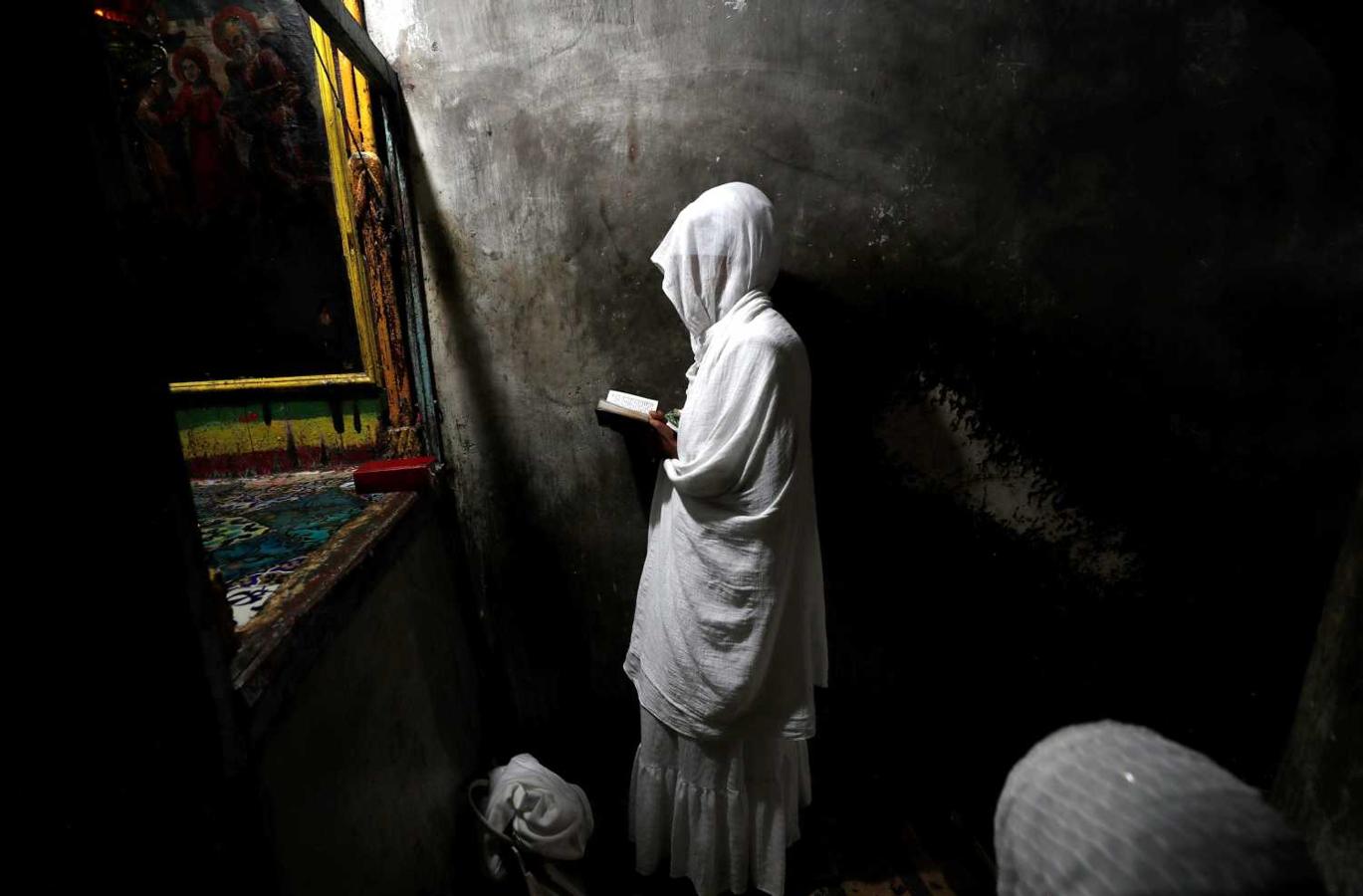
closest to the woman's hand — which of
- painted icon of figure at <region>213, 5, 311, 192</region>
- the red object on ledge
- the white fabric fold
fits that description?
the red object on ledge

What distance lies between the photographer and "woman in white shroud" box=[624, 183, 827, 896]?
4.63 ft

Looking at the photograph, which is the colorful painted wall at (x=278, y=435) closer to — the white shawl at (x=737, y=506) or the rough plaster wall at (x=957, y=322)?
the rough plaster wall at (x=957, y=322)

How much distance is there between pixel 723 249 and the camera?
143cm

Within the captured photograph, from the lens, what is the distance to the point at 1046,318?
70.9 inches

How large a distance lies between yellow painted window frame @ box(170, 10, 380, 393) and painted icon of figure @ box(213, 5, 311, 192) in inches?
3.7

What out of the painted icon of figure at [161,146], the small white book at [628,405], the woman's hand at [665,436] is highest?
the painted icon of figure at [161,146]

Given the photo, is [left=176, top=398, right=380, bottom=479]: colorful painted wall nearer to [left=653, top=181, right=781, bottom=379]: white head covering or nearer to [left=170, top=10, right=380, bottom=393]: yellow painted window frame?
[left=170, top=10, right=380, bottom=393]: yellow painted window frame

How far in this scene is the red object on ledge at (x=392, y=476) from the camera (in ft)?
5.60

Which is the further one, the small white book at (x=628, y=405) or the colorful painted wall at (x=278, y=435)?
the colorful painted wall at (x=278, y=435)

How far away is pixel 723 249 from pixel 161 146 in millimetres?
1726

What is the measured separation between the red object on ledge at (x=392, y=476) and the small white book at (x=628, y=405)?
1.97 ft

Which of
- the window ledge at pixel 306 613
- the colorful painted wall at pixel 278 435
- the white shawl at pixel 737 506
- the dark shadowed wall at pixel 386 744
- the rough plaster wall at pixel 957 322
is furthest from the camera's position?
the colorful painted wall at pixel 278 435

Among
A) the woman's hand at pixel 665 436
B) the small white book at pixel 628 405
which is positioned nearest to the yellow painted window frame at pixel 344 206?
the small white book at pixel 628 405

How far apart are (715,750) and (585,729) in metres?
0.85
